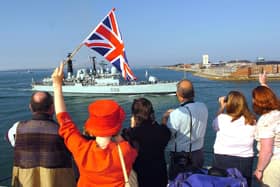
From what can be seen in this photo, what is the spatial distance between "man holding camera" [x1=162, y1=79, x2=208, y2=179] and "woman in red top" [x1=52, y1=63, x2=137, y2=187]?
876 mm

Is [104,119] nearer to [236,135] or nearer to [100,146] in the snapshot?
[100,146]

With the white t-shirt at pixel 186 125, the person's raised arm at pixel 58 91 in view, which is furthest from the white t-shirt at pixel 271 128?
the person's raised arm at pixel 58 91

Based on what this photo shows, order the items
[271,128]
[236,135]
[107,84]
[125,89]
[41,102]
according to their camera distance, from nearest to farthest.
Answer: [41,102], [271,128], [236,135], [125,89], [107,84]

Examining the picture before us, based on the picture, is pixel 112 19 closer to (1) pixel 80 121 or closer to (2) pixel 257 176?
(2) pixel 257 176

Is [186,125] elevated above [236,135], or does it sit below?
above

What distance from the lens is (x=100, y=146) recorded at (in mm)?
1802

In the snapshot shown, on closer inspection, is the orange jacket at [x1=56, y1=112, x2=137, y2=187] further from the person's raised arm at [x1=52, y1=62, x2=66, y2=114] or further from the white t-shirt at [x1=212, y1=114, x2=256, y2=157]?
the white t-shirt at [x1=212, y1=114, x2=256, y2=157]

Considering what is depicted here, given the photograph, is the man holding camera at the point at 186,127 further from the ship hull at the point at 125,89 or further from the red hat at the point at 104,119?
the ship hull at the point at 125,89

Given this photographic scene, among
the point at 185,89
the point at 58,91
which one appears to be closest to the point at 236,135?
the point at 185,89

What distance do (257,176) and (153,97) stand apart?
32.6 meters

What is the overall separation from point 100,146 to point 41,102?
746 mm

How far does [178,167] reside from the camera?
8.77ft

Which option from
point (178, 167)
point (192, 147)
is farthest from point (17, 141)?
point (192, 147)

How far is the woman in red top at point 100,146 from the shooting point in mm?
1728
